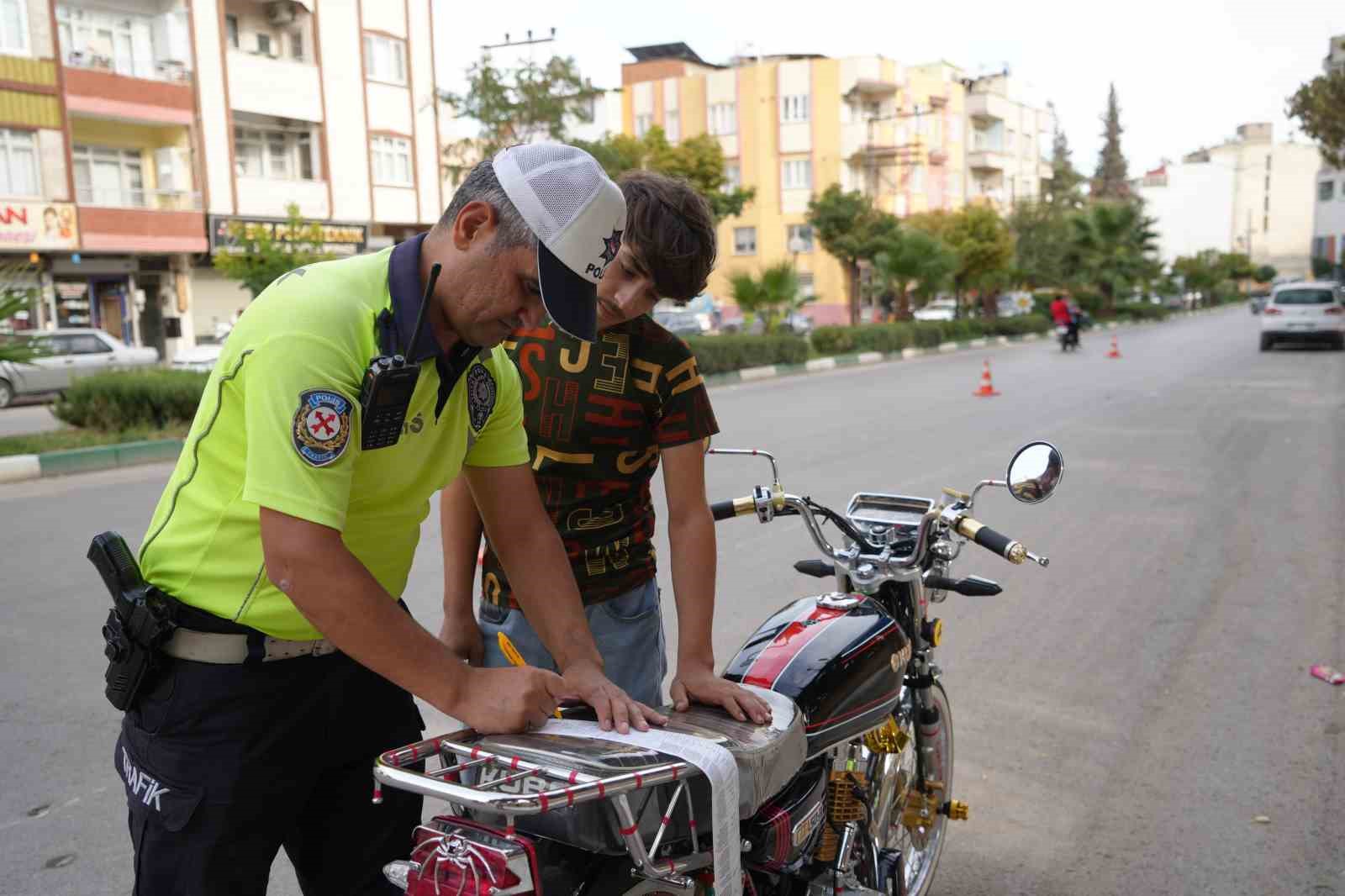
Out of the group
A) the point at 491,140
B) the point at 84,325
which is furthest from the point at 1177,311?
the point at 84,325

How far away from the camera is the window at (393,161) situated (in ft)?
110

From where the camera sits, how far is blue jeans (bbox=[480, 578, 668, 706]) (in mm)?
2445

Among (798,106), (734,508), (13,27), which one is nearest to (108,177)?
(13,27)

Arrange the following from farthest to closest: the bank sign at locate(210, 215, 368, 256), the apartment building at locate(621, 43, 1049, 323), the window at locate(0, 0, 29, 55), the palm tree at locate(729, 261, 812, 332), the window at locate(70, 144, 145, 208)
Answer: the apartment building at locate(621, 43, 1049, 323) → the bank sign at locate(210, 215, 368, 256) → the window at locate(70, 144, 145, 208) → the window at locate(0, 0, 29, 55) → the palm tree at locate(729, 261, 812, 332)

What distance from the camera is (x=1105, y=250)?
49.4 metres

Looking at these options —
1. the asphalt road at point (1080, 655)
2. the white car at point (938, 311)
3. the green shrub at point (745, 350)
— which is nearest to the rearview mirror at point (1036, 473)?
the asphalt road at point (1080, 655)

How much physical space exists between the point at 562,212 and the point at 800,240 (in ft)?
159

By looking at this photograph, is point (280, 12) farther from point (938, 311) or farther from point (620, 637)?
point (620, 637)

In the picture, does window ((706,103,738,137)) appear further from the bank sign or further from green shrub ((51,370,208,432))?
green shrub ((51,370,208,432))

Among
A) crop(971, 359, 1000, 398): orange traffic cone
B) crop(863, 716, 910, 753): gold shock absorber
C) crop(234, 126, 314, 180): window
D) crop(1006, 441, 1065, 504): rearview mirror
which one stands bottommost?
crop(971, 359, 1000, 398): orange traffic cone

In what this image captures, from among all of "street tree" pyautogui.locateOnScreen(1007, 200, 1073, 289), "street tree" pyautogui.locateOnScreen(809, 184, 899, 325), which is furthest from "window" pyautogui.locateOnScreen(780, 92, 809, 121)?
"street tree" pyautogui.locateOnScreen(809, 184, 899, 325)

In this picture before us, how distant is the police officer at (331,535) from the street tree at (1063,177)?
68.0 meters

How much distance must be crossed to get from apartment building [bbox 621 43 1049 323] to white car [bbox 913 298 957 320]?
604 cm

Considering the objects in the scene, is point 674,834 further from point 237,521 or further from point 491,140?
point 491,140
